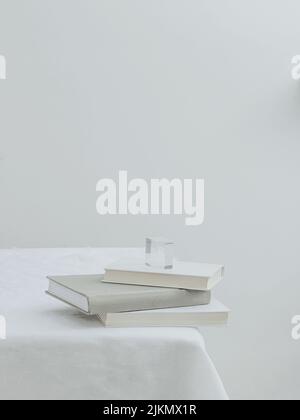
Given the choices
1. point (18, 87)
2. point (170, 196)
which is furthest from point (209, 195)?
point (18, 87)

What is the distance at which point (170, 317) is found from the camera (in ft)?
3.08

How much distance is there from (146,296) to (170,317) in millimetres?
48

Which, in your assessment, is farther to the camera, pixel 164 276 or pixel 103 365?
pixel 164 276

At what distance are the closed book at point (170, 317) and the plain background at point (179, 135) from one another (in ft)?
4.37

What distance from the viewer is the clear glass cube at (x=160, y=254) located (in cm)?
102

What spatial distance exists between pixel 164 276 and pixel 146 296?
54 mm

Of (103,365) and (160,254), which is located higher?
(160,254)
